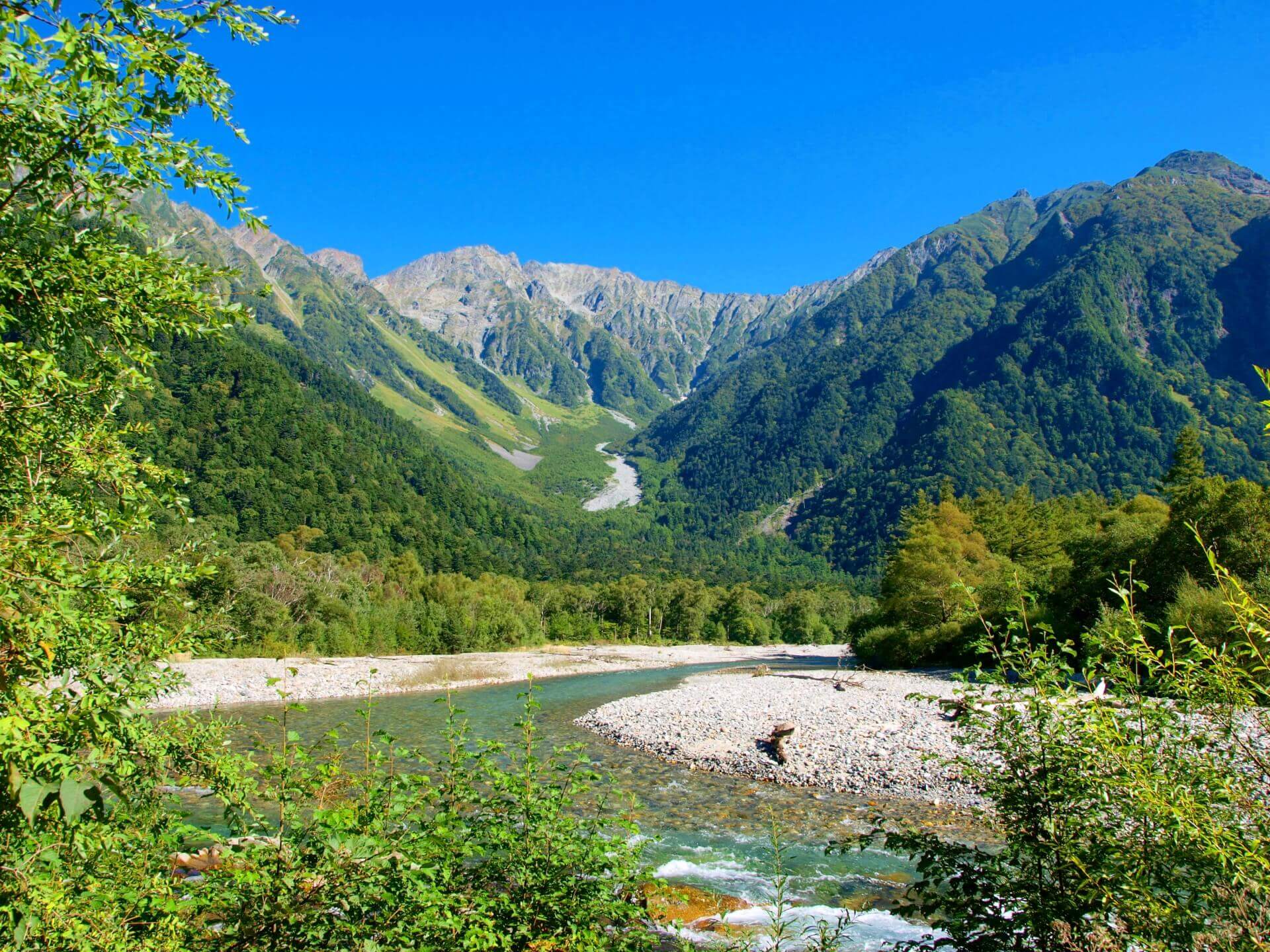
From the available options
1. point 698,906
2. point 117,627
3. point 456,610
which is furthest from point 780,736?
point 456,610

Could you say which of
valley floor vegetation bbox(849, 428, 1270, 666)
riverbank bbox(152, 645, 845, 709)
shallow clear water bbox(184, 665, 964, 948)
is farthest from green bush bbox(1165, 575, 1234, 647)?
riverbank bbox(152, 645, 845, 709)

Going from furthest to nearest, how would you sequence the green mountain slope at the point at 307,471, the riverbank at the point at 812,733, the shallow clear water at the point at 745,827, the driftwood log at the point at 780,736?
the green mountain slope at the point at 307,471 < the driftwood log at the point at 780,736 < the riverbank at the point at 812,733 < the shallow clear water at the point at 745,827

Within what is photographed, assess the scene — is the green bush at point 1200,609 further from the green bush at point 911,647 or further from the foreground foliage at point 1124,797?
the foreground foliage at point 1124,797

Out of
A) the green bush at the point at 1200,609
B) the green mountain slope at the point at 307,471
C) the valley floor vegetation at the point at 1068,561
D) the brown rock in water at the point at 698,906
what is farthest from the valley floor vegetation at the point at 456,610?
the green bush at the point at 1200,609

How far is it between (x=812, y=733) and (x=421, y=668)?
1426 inches

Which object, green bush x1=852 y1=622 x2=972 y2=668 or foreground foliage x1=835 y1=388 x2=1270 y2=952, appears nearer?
foreground foliage x1=835 y1=388 x2=1270 y2=952

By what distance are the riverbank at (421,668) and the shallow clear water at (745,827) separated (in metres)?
4.48

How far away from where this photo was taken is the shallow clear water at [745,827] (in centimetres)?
1099

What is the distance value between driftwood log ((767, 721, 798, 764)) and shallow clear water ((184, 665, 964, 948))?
2170 mm

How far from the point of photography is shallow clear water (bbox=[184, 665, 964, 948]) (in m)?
11.0

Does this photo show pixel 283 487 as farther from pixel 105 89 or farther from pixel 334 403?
pixel 105 89

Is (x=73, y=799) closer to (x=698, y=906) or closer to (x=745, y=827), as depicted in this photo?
(x=698, y=906)

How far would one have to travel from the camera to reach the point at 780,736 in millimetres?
21688

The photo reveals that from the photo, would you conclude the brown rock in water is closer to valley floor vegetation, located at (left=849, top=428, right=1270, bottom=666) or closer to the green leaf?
valley floor vegetation, located at (left=849, top=428, right=1270, bottom=666)
